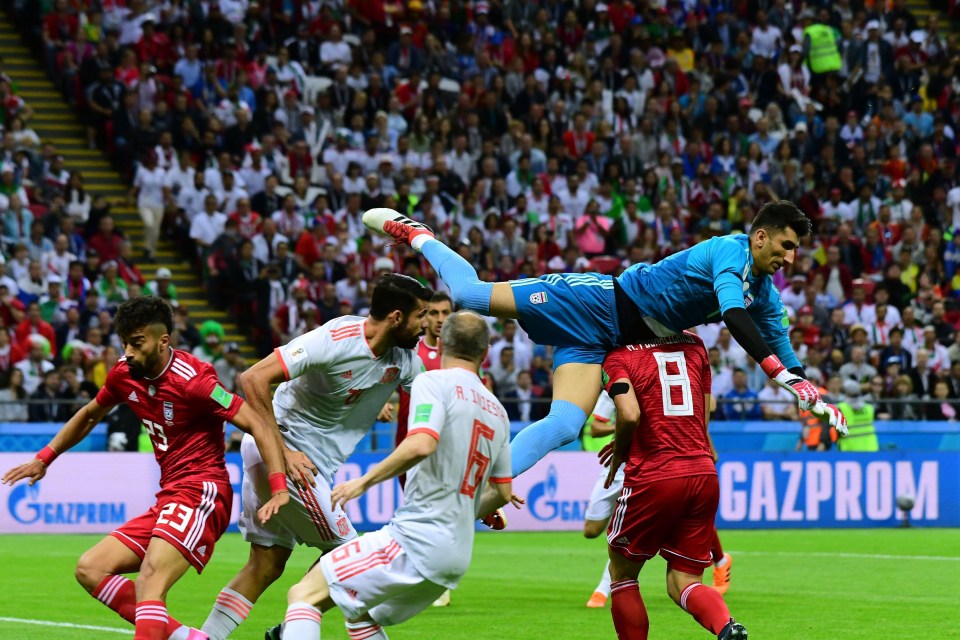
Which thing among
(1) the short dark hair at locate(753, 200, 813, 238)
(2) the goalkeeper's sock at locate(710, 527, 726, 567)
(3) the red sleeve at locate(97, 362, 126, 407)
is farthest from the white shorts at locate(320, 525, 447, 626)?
(2) the goalkeeper's sock at locate(710, 527, 726, 567)

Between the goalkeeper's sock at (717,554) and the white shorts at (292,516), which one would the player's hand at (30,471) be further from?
the goalkeeper's sock at (717,554)

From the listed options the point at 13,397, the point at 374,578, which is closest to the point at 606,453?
the point at 374,578

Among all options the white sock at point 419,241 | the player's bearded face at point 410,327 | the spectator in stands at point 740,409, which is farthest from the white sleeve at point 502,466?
the spectator in stands at point 740,409

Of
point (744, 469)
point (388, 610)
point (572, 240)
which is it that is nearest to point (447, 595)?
point (388, 610)

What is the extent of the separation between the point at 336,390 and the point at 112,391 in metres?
1.21

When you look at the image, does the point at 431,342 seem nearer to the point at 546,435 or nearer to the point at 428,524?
the point at 546,435

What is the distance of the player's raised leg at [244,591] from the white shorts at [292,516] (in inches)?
2.4

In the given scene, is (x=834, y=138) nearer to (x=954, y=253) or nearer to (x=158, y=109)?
(x=954, y=253)

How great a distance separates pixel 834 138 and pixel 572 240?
6755mm

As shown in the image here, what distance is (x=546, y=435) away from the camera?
28.9 feet

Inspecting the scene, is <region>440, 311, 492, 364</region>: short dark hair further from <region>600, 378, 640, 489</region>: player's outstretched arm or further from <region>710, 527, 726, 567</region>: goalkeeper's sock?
<region>710, 527, 726, 567</region>: goalkeeper's sock

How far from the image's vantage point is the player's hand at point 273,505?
26.1ft

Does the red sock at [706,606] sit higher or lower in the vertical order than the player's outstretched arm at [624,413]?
lower

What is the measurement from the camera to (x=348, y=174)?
1003 inches
